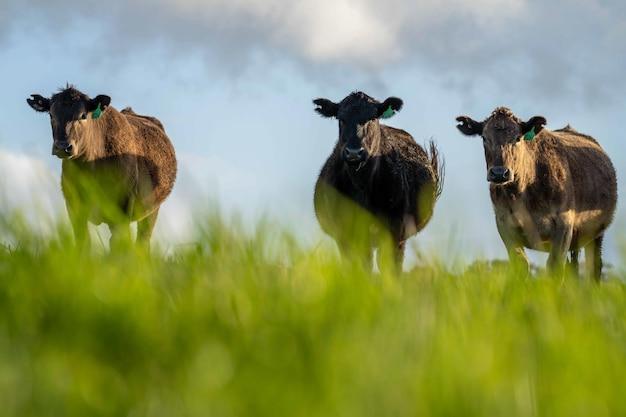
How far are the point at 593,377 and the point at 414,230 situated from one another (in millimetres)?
8487

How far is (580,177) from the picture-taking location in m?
14.1

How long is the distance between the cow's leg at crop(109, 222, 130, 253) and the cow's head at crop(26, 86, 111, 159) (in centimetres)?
960

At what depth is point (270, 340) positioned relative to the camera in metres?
3.40

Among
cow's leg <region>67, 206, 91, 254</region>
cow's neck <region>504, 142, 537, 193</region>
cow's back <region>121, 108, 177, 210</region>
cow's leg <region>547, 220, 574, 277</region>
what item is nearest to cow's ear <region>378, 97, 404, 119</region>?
cow's neck <region>504, 142, 537, 193</region>

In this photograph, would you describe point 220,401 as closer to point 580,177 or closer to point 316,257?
point 316,257

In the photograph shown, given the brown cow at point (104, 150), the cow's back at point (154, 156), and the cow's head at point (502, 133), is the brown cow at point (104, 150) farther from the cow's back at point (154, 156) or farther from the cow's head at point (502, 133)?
the cow's head at point (502, 133)

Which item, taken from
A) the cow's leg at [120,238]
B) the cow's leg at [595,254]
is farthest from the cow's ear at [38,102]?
the cow's leg at [120,238]

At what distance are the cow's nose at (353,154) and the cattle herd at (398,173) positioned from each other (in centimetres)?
1

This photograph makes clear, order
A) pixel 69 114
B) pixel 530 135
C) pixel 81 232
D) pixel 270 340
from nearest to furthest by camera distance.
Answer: pixel 270 340 → pixel 81 232 → pixel 530 135 → pixel 69 114

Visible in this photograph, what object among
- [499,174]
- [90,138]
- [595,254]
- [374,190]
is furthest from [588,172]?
[90,138]

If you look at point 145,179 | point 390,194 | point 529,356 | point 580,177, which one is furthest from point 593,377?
point 145,179

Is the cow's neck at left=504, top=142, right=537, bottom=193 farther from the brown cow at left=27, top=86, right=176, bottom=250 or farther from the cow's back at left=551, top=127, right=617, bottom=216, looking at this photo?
the brown cow at left=27, top=86, right=176, bottom=250

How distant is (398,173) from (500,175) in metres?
1.43

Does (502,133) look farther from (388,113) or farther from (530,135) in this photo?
(388,113)
